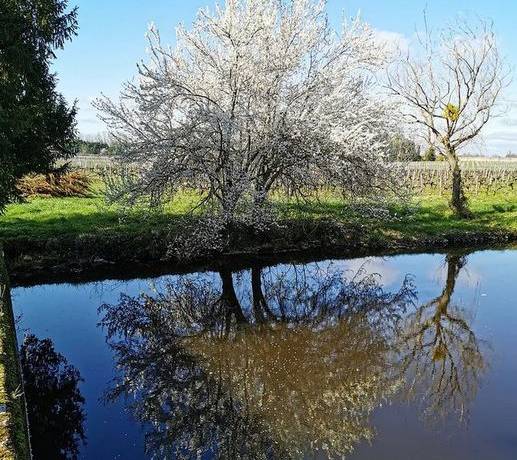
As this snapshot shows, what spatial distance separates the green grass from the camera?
15508 millimetres

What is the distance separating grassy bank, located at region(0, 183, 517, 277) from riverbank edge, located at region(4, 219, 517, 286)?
27mm

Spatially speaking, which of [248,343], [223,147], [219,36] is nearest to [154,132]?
[223,147]

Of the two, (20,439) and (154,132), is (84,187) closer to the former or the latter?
(154,132)

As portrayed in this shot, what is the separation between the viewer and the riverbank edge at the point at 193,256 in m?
13.8

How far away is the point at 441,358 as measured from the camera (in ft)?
29.6

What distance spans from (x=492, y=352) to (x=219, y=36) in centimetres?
1001

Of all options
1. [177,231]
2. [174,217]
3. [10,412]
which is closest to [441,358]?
[10,412]

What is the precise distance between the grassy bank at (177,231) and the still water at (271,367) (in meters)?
1.56

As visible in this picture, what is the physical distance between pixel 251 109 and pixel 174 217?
4.74m

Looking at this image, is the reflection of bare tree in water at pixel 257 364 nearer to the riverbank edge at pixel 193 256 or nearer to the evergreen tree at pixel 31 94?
the riverbank edge at pixel 193 256

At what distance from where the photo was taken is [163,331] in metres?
10.1

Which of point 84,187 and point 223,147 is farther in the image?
point 84,187

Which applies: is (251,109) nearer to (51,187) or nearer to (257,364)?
(257,364)

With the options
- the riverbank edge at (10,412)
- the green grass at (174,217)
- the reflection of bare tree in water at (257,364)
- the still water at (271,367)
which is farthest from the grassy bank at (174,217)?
the riverbank edge at (10,412)
